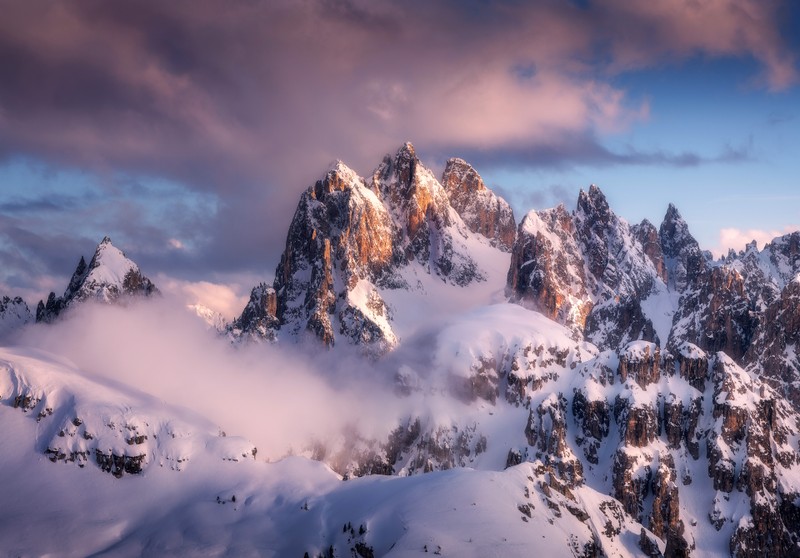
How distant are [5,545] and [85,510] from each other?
80.5 feet

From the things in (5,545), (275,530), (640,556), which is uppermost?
Answer: (640,556)

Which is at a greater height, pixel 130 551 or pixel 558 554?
pixel 558 554

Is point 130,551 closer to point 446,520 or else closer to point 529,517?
point 446,520

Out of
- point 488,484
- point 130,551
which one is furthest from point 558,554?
point 130,551

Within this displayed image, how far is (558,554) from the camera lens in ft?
514

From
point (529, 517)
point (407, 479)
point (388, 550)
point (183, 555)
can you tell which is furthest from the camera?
point (407, 479)

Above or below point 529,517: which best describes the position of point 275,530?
below

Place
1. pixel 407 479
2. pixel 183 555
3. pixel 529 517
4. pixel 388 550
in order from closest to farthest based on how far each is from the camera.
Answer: pixel 388 550 → pixel 529 517 → pixel 183 555 → pixel 407 479

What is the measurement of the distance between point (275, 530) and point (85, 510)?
54.1 meters

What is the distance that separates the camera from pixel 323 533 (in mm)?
175125

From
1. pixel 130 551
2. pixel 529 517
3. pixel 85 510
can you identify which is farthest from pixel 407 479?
pixel 85 510

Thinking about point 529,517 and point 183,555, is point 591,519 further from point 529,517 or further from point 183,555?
point 183,555

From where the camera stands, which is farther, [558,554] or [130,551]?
[130,551]

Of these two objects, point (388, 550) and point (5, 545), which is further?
point (5, 545)
